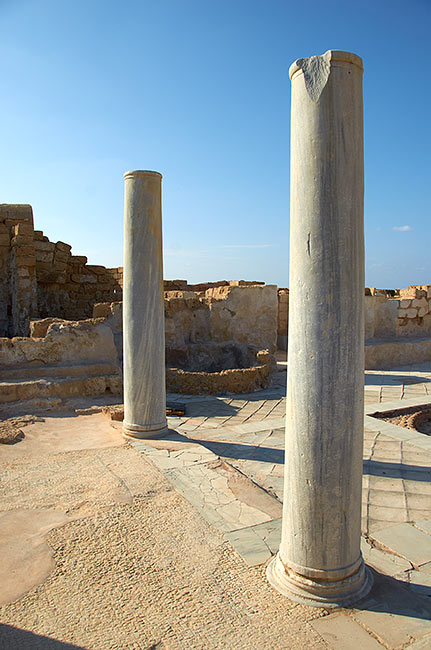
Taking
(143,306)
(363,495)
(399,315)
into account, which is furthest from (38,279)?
(363,495)

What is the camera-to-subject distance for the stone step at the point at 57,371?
7637 mm

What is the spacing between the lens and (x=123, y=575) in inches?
118

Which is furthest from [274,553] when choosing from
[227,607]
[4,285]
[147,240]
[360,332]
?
[4,285]

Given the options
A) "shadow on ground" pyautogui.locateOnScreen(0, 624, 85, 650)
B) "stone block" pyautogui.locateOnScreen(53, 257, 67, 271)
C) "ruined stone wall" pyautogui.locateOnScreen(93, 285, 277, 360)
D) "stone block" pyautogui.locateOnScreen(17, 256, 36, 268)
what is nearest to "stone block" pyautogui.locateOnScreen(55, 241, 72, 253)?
"stone block" pyautogui.locateOnScreen(53, 257, 67, 271)

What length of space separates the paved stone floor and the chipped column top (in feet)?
8.91

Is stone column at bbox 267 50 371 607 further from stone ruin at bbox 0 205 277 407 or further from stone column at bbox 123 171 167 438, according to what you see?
stone ruin at bbox 0 205 277 407

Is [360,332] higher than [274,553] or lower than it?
higher

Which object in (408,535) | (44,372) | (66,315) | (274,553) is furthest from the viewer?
(66,315)

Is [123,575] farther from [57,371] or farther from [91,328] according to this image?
[91,328]

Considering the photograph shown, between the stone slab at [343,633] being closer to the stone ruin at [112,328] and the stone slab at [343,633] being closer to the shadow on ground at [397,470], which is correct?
the shadow on ground at [397,470]

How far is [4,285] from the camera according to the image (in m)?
13.5

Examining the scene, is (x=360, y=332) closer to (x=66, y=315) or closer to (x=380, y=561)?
(x=380, y=561)

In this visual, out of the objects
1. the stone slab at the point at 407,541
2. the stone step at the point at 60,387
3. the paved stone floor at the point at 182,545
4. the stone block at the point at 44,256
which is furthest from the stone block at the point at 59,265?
the stone slab at the point at 407,541

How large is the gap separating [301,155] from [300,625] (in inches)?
95.2
